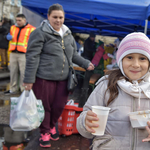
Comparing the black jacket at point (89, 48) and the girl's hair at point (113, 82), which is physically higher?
the black jacket at point (89, 48)

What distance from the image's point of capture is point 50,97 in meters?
3.11

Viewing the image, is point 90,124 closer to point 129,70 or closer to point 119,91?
point 119,91

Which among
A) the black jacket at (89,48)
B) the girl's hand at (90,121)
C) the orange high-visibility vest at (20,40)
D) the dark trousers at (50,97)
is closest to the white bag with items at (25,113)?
the dark trousers at (50,97)

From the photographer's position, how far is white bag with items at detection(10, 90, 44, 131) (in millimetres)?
2750

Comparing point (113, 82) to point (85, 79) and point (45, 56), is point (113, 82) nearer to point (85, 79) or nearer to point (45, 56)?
point (45, 56)

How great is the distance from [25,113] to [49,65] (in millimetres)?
767

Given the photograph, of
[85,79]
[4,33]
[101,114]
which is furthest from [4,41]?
[101,114]

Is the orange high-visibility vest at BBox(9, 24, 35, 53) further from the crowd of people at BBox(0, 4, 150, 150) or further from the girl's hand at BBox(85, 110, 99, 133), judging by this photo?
the girl's hand at BBox(85, 110, 99, 133)

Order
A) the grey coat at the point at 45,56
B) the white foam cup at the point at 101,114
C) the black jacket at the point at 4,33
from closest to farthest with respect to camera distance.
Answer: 1. the white foam cup at the point at 101,114
2. the grey coat at the point at 45,56
3. the black jacket at the point at 4,33

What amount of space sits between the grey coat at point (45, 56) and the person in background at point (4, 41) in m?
6.21

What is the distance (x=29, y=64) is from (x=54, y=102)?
0.73 metres

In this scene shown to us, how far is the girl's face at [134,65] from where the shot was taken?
1.50 metres

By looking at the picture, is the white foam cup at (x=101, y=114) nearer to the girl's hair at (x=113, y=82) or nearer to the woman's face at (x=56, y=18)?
the girl's hair at (x=113, y=82)

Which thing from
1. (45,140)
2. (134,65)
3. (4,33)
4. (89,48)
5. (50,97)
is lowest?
(45,140)
